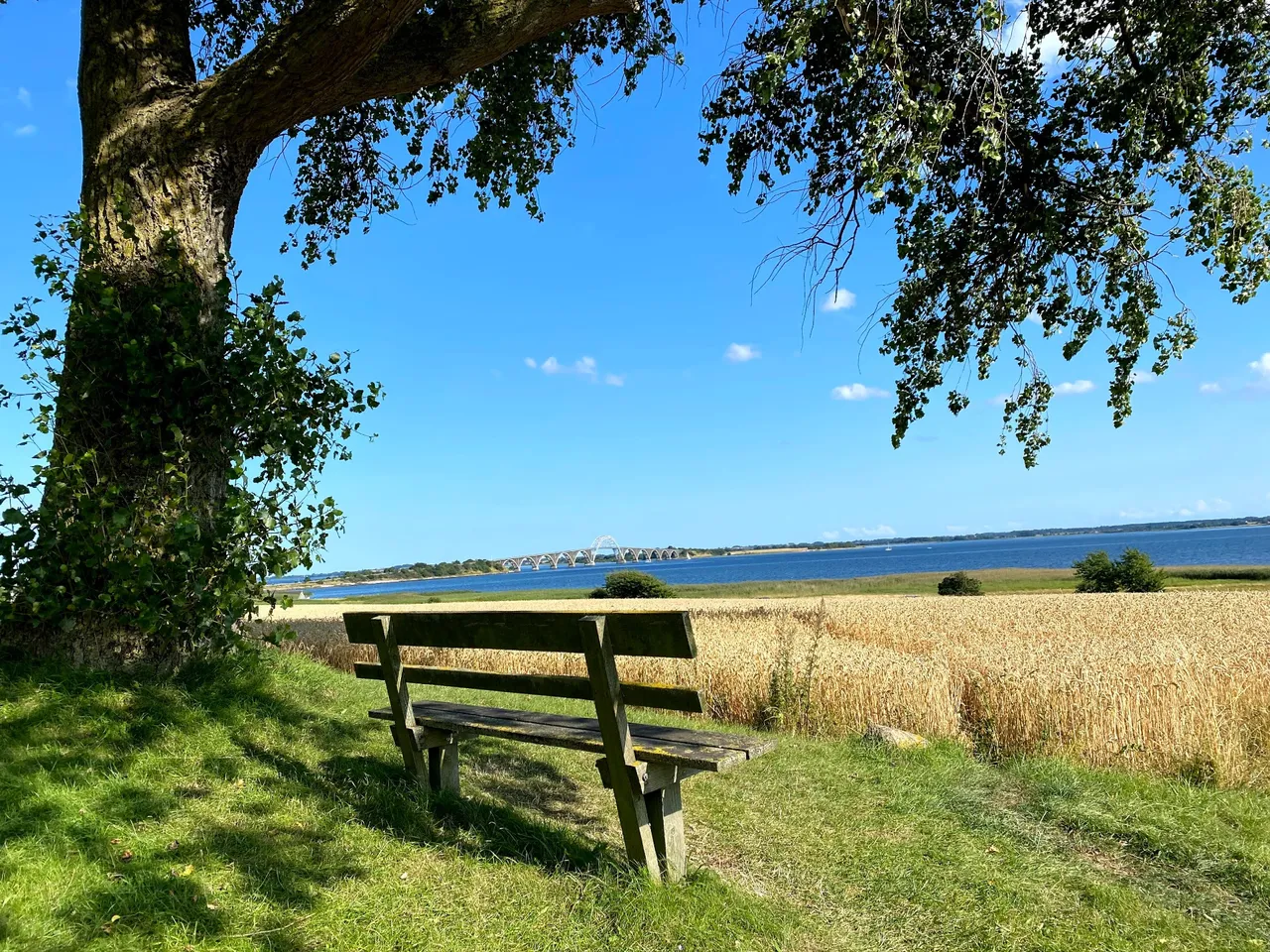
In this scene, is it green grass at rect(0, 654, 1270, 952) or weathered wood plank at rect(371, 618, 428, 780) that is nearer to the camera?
green grass at rect(0, 654, 1270, 952)

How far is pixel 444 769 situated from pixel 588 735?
143cm

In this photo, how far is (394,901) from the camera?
365 cm

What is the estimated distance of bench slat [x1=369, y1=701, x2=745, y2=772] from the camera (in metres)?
3.67

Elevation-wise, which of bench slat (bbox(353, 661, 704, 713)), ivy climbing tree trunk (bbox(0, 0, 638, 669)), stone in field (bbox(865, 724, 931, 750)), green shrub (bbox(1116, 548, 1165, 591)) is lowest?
green shrub (bbox(1116, 548, 1165, 591))

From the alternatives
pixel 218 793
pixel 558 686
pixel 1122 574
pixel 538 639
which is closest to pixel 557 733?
pixel 558 686

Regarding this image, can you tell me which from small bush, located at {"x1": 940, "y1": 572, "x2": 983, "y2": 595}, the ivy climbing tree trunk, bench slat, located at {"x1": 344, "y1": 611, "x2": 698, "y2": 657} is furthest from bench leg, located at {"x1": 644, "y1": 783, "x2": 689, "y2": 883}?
small bush, located at {"x1": 940, "y1": 572, "x2": 983, "y2": 595}

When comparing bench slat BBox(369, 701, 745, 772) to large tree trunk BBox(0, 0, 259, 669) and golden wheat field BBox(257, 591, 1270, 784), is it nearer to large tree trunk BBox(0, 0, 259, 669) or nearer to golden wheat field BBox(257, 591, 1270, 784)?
large tree trunk BBox(0, 0, 259, 669)

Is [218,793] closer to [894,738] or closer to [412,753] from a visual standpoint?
[412,753]

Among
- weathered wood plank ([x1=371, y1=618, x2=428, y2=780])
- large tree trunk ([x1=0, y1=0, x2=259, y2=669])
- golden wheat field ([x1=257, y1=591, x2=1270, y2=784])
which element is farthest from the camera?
golden wheat field ([x1=257, y1=591, x2=1270, y2=784])

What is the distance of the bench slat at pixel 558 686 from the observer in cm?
377

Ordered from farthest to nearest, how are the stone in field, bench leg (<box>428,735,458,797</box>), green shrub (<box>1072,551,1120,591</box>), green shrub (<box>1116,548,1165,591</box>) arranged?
green shrub (<box>1072,551,1120,591</box>) → green shrub (<box>1116,548,1165,591</box>) → the stone in field → bench leg (<box>428,735,458,797</box>)

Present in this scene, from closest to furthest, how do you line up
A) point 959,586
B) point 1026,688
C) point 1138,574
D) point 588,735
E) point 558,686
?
point 558,686 → point 588,735 → point 1026,688 → point 1138,574 → point 959,586

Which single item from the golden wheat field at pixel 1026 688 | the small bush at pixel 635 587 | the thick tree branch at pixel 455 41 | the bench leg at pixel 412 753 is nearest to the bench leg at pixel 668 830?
the bench leg at pixel 412 753

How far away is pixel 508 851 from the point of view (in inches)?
172
